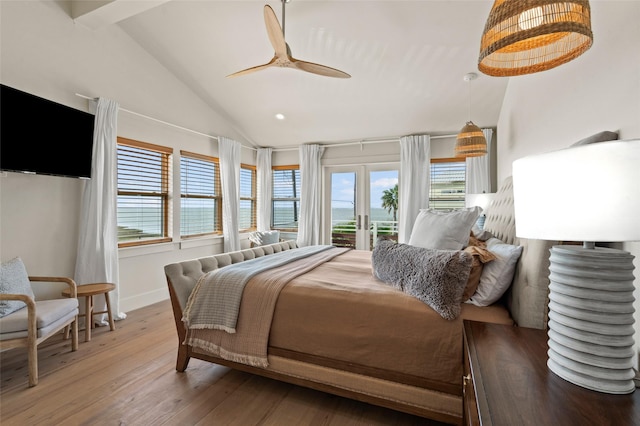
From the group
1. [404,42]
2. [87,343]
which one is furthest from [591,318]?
[87,343]

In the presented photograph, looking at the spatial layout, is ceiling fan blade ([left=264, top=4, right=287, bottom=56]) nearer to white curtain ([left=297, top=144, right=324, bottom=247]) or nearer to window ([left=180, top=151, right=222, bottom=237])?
window ([left=180, top=151, right=222, bottom=237])

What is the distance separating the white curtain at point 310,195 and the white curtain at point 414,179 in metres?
1.54

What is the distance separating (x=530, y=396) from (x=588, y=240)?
1.45ft

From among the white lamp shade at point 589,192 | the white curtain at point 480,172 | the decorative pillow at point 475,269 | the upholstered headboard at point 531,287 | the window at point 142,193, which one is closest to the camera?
the white lamp shade at point 589,192

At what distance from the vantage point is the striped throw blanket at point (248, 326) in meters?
1.87

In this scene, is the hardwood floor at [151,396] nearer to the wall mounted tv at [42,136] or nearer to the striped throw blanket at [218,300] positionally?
the striped throw blanket at [218,300]

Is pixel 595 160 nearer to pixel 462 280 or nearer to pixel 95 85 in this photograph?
pixel 462 280

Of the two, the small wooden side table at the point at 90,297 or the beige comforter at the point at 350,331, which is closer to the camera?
the beige comforter at the point at 350,331

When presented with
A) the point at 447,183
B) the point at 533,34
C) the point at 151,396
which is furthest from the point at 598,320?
the point at 447,183

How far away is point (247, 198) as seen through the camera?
5.86 metres

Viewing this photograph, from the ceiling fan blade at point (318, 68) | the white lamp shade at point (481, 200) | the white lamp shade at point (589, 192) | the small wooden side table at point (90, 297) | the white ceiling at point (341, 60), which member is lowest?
the small wooden side table at point (90, 297)

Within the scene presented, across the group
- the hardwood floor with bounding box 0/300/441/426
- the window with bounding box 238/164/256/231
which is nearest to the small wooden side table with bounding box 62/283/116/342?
the hardwood floor with bounding box 0/300/441/426

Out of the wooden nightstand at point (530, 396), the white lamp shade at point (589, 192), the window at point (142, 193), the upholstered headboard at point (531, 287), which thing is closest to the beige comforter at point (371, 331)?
the upholstered headboard at point (531, 287)

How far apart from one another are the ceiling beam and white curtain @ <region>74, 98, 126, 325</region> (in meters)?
0.75
